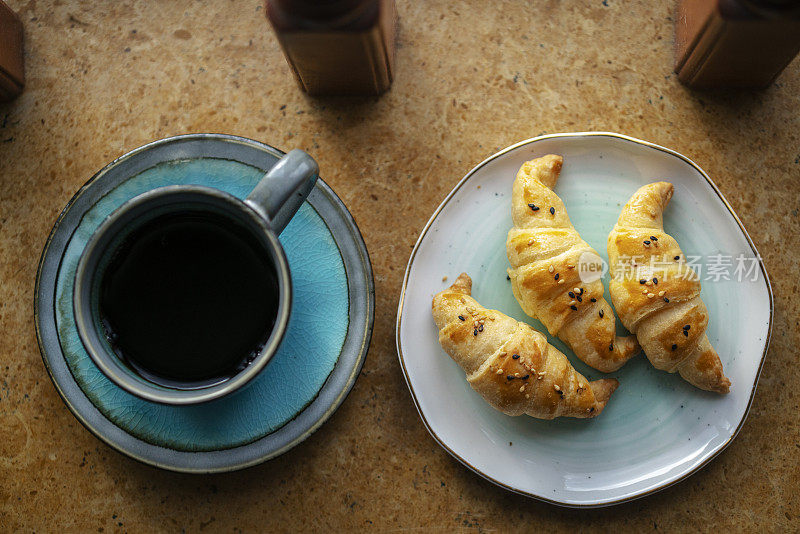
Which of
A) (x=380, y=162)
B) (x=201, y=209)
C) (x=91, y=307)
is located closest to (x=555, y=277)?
(x=380, y=162)

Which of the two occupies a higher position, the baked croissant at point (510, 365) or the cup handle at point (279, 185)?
the cup handle at point (279, 185)

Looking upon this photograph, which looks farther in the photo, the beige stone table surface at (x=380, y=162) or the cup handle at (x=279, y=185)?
the beige stone table surface at (x=380, y=162)

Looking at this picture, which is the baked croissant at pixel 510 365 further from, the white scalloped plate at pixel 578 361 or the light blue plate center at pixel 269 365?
the light blue plate center at pixel 269 365

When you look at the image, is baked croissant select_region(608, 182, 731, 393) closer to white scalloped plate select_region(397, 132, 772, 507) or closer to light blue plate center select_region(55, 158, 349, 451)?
white scalloped plate select_region(397, 132, 772, 507)

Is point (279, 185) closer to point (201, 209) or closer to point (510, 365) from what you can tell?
point (201, 209)

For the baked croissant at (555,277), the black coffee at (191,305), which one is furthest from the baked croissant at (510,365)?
the black coffee at (191,305)

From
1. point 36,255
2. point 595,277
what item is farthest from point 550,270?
point 36,255

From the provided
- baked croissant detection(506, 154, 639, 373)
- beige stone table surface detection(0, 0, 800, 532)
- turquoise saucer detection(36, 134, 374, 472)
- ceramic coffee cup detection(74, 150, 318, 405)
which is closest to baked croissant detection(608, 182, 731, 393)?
baked croissant detection(506, 154, 639, 373)

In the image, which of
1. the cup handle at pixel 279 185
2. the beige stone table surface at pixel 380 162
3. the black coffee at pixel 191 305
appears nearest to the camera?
the cup handle at pixel 279 185
